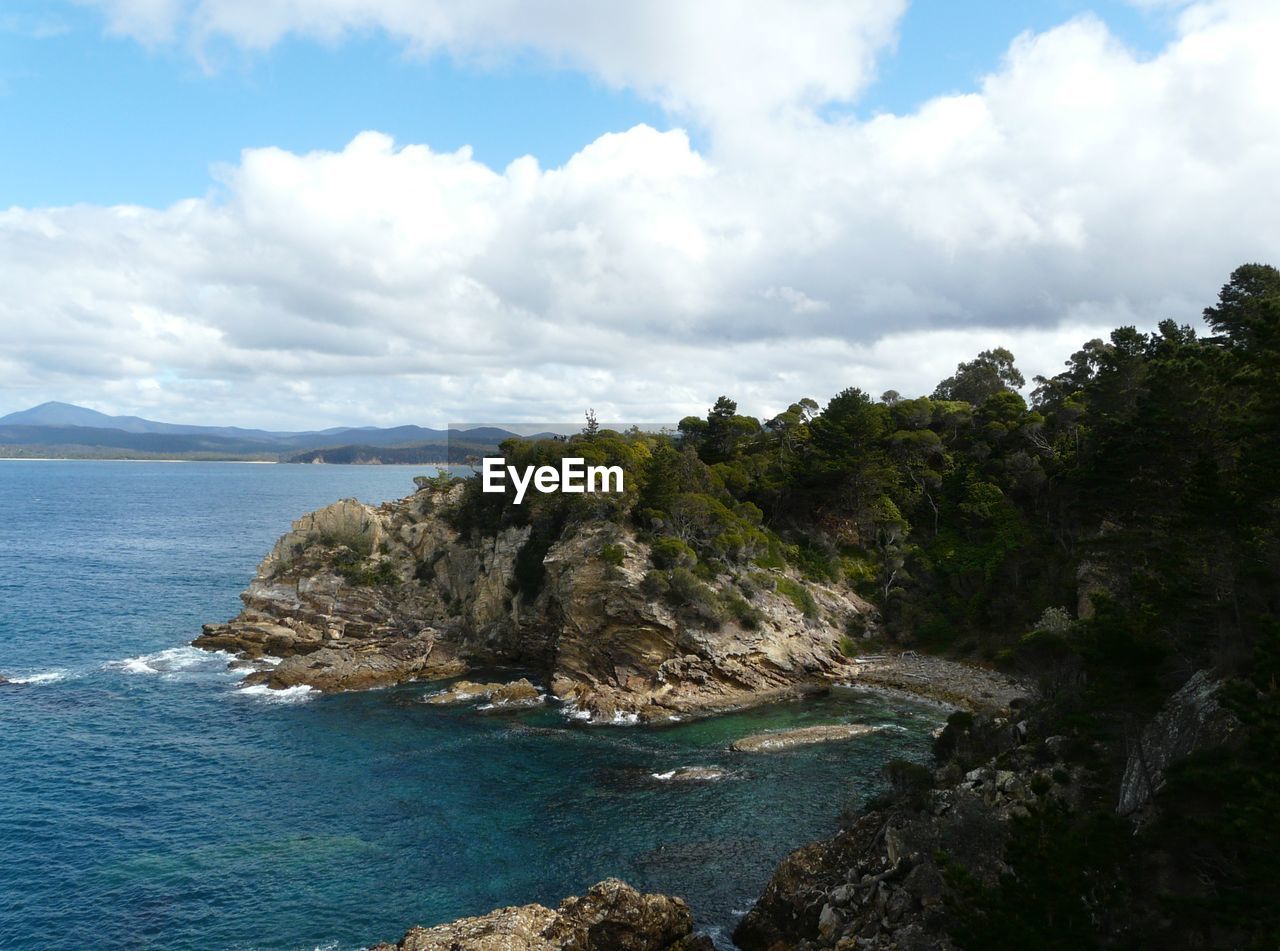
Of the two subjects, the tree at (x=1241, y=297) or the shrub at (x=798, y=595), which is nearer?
the tree at (x=1241, y=297)

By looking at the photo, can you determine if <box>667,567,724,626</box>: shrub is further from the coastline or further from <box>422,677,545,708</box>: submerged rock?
<box>422,677,545,708</box>: submerged rock

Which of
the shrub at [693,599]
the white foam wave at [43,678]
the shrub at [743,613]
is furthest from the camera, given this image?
the shrub at [743,613]

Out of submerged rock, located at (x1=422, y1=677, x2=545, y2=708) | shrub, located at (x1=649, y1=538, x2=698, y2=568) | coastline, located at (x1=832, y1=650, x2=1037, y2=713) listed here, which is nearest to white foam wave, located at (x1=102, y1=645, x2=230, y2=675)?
submerged rock, located at (x1=422, y1=677, x2=545, y2=708)

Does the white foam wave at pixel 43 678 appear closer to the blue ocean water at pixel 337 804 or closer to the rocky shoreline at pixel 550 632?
the blue ocean water at pixel 337 804

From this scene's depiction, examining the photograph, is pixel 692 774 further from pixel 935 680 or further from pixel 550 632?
pixel 935 680

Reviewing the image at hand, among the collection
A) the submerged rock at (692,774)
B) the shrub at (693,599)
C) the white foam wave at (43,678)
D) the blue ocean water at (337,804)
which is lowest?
the blue ocean water at (337,804)

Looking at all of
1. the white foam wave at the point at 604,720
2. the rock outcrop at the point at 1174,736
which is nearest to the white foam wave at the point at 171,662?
the white foam wave at the point at 604,720

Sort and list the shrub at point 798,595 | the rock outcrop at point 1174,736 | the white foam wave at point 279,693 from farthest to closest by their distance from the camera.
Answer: the shrub at point 798,595, the white foam wave at point 279,693, the rock outcrop at point 1174,736

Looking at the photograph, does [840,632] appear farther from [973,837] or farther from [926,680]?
→ [973,837]
